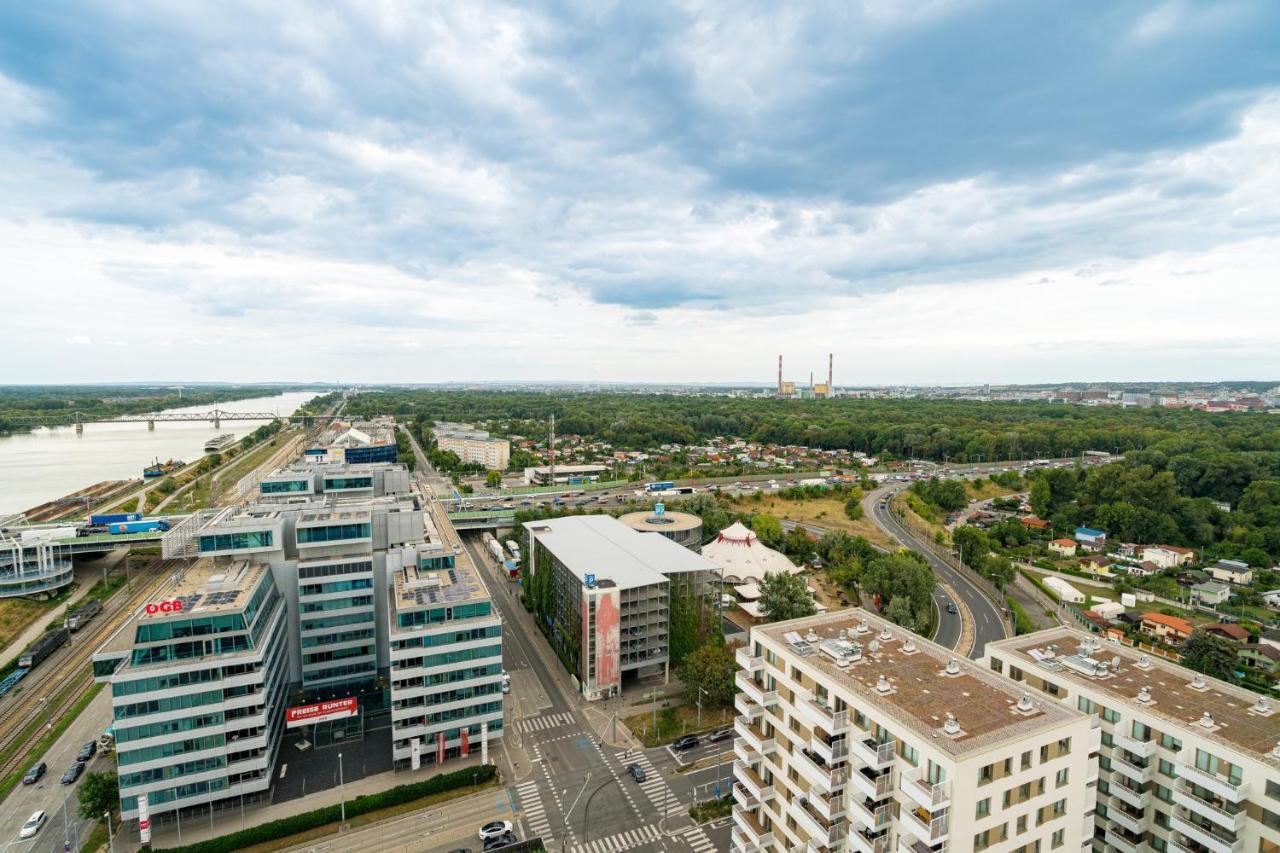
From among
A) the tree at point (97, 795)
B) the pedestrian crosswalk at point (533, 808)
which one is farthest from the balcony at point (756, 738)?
the tree at point (97, 795)

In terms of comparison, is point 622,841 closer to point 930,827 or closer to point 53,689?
point 930,827

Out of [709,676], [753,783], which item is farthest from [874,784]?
[709,676]

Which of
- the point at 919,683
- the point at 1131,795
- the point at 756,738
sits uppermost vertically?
the point at 919,683

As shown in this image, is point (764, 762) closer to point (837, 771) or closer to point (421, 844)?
point (837, 771)

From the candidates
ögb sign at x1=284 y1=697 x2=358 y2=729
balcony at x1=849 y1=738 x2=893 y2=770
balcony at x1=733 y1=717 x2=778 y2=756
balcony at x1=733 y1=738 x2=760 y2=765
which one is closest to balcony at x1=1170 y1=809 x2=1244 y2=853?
balcony at x1=849 y1=738 x2=893 y2=770

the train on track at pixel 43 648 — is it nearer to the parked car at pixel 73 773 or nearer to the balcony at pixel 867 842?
the parked car at pixel 73 773

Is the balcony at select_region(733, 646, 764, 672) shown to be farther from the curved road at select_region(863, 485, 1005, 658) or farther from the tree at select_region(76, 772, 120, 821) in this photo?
the tree at select_region(76, 772, 120, 821)
